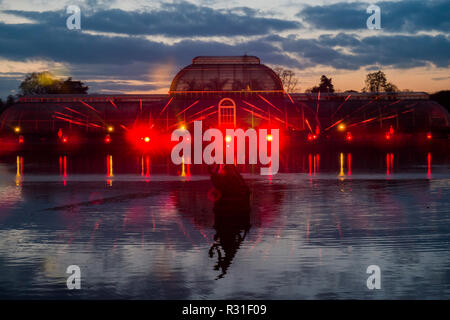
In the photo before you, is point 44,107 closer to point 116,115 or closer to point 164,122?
point 116,115

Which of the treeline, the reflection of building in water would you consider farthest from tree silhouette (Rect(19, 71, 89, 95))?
the reflection of building in water

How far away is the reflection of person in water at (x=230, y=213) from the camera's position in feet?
47.9

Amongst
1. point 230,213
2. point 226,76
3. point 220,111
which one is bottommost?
point 230,213

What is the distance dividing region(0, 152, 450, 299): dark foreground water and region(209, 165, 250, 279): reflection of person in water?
2.9 inches

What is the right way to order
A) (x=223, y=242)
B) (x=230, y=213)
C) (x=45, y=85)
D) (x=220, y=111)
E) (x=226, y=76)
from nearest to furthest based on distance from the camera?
(x=223, y=242), (x=230, y=213), (x=220, y=111), (x=226, y=76), (x=45, y=85)

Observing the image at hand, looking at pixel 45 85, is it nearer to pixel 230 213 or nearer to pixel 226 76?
pixel 226 76

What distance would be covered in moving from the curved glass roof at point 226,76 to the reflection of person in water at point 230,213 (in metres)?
68.2

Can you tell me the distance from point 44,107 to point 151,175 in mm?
67341

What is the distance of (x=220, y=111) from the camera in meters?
87.3

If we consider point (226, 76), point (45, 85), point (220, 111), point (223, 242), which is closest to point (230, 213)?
point (223, 242)

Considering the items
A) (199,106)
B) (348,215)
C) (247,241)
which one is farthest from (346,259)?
(199,106)

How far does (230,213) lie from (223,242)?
5.04m

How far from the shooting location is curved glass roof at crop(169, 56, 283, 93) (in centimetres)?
8831

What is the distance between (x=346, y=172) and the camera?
3681 cm
